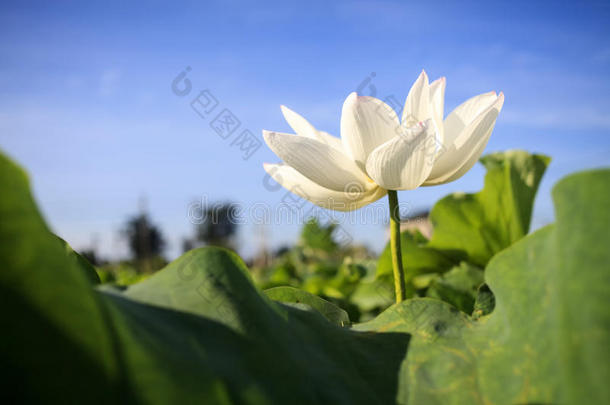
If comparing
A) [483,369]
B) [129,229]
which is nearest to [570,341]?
[483,369]

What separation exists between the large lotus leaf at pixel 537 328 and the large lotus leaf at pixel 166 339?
0.10 ft

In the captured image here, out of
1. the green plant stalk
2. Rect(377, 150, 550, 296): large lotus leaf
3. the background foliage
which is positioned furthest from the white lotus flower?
Rect(377, 150, 550, 296): large lotus leaf

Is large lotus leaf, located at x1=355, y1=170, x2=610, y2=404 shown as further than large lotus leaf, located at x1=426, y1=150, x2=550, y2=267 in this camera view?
No

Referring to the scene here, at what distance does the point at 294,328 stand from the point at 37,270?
0.64 feet

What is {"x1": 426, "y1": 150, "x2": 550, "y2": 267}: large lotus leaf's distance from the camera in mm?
1007

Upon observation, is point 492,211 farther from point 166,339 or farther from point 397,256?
point 166,339

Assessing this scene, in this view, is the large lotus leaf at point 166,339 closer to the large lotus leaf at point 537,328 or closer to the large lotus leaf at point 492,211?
the large lotus leaf at point 537,328

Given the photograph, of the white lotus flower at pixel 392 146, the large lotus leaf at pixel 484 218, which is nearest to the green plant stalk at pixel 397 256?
the white lotus flower at pixel 392 146

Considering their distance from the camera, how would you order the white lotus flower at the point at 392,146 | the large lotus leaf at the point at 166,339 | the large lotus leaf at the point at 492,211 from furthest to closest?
the large lotus leaf at the point at 492,211
the white lotus flower at the point at 392,146
the large lotus leaf at the point at 166,339

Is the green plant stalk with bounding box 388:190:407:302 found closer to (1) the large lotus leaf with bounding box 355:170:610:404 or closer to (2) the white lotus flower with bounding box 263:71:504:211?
(2) the white lotus flower with bounding box 263:71:504:211

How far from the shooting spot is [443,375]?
1.14 feet

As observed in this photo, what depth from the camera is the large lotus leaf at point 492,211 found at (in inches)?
39.6

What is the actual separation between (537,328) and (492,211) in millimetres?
806

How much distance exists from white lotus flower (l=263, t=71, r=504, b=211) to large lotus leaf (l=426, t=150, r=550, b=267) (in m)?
0.45
